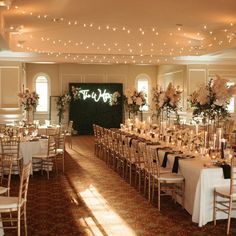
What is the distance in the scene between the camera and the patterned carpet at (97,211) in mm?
5453

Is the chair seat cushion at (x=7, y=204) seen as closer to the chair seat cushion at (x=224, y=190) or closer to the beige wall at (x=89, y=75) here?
the chair seat cushion at (x=224, y=190)

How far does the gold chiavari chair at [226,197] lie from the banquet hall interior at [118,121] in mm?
17

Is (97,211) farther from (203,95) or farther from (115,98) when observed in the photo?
(115,98)

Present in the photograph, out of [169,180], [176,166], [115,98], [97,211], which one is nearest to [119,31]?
[115,98]

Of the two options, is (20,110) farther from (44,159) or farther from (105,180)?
(105,180)

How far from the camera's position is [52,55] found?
15711mm

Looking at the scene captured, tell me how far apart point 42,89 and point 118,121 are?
395 centimetres

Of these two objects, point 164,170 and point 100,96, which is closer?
point 164,170

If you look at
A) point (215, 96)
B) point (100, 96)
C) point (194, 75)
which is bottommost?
point (215, 96)

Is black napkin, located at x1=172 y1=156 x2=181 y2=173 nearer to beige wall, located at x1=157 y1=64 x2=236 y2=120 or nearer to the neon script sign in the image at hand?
beige wall, located at x1=157 y1=64 x2=236 y2=120

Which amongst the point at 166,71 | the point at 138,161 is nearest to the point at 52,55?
the point at 166,71

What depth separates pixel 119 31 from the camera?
13445 millimetres

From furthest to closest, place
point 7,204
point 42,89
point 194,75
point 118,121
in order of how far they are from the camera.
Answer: point 118,121, point 42,89, point 194,75, point 7,204

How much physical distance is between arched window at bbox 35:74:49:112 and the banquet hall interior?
48 mm
